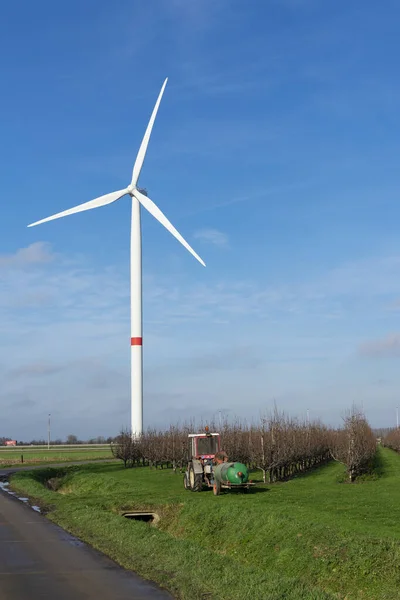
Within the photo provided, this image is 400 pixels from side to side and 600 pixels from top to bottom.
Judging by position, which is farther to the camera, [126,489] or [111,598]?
[126,489]

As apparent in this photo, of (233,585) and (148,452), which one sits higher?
(148,452)

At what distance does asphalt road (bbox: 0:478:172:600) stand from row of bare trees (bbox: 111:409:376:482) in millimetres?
21686

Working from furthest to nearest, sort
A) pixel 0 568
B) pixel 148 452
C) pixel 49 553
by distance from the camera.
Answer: pixel 148 452, pixel 49 553, pixel 0 568

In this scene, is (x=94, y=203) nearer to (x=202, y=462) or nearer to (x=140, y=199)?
(x=140, y=199)

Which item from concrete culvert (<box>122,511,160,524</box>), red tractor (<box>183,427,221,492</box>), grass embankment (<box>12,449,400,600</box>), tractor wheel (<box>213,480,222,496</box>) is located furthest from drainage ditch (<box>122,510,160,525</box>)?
red tractor (<box>183,427,221,492</box>)

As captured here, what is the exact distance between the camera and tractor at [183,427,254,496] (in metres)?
31.0

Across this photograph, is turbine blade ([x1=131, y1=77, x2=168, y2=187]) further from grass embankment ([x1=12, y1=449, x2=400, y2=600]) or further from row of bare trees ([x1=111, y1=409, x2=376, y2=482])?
grass embankment ([x1=12, y1=449, x2=400, y2=600])

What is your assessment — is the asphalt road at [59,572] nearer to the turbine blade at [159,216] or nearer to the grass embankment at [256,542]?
the grass embankment at [256,542]

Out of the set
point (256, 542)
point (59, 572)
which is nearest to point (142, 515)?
point (256, 542)

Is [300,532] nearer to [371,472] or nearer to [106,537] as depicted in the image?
[106,537]

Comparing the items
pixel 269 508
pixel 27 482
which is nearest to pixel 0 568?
pixel 269 508

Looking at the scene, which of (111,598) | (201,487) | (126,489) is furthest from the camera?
(126,489)

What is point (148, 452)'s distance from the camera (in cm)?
6600

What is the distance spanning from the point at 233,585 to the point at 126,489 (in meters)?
25.8
